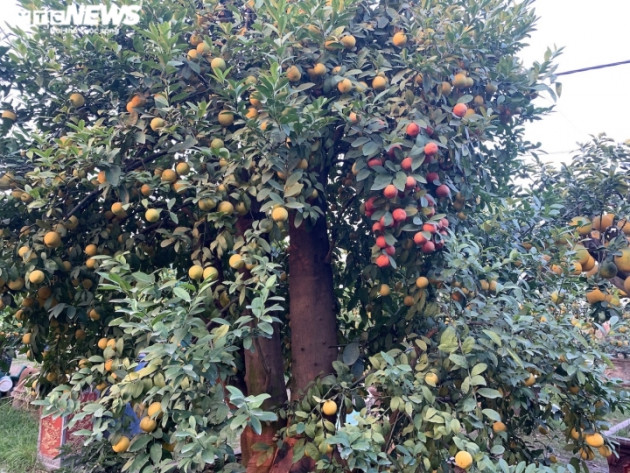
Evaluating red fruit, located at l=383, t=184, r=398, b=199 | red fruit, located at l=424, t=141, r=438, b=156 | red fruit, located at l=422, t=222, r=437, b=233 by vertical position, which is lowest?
red fruit, located at l=422, t=222, r=437, b=233

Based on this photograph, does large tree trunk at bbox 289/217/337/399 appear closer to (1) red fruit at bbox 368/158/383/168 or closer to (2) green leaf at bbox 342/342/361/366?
(2) green leaf at bbox 342/342/361/366

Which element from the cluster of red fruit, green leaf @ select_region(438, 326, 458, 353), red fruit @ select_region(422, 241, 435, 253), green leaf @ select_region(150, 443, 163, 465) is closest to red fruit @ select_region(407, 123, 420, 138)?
the cluster of red fruit

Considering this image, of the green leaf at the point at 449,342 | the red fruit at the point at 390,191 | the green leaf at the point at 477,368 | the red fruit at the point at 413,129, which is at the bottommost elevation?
the green leaf at the point at 477,368

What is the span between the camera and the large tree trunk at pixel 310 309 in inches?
82.7

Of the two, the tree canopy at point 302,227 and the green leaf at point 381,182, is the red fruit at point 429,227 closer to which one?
the tree canopy at point 302,227

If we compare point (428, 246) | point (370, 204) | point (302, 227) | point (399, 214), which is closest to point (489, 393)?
point (428, 246)

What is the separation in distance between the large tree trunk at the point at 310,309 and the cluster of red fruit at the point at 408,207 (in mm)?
502


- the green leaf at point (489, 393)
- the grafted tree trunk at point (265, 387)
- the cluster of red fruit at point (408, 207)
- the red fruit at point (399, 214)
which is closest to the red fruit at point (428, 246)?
the cluster of red fruit at point (408, 207)

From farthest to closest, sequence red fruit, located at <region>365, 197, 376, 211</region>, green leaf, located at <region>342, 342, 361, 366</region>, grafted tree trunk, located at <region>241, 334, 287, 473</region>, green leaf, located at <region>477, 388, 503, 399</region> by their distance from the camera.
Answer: grafted tree trunk, located at <region>241, 334, 287, 473</region>, green leaf, located at <region>342, 342, 361, 366</region>, red fruit, located at <region>365, 197, 376, 211</region>, green leaf, located at <region>477, 388, 503, 399</region>

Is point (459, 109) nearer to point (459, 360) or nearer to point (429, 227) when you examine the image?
point (429, 227)

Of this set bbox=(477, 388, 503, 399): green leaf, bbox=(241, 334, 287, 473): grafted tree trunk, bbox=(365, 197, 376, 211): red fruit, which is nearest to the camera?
bbox=(477, 388, 503, 399): green leaf

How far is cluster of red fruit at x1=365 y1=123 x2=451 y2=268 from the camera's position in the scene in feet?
5.06

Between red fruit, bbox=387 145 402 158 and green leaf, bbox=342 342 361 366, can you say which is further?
green leaf, bbox=342 342 361 366

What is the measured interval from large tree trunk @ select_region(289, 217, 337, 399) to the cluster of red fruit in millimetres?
502
